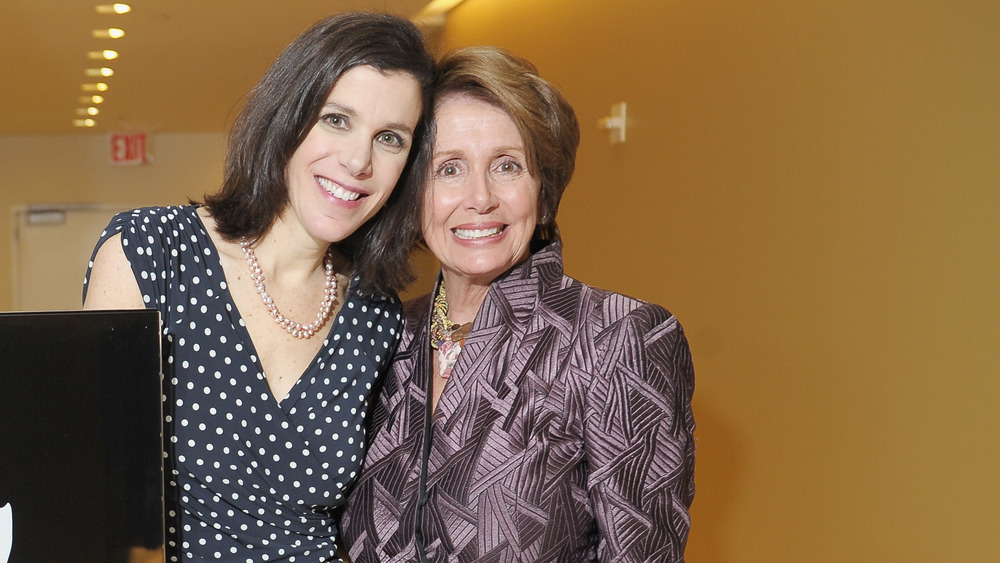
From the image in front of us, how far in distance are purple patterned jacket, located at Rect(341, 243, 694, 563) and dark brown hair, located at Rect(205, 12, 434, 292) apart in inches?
17.9

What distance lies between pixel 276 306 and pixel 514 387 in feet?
1.56

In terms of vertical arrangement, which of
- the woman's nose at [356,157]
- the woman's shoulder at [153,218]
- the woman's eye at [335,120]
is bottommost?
the woman's shoulder at [153,218]

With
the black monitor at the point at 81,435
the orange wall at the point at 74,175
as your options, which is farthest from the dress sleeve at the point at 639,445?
the orange wall at the point at 74,175

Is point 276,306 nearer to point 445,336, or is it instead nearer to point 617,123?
point 445,336

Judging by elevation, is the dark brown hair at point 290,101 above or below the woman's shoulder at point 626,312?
above

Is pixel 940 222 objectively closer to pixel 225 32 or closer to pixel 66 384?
pixel 66 384

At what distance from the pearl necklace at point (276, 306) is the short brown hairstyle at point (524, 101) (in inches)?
11.9

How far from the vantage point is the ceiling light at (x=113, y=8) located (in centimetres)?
587

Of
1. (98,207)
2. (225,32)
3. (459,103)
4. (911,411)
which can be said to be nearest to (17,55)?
(225,32)

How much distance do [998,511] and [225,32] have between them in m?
5.78

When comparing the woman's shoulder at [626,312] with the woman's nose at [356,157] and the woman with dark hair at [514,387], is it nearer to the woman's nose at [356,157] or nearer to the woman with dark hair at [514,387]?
the woman with dark hair at [514,387]

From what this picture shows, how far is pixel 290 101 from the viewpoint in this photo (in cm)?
164

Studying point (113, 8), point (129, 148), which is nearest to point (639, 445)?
point (113, 8)

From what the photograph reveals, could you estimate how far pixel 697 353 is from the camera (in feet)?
10.9
